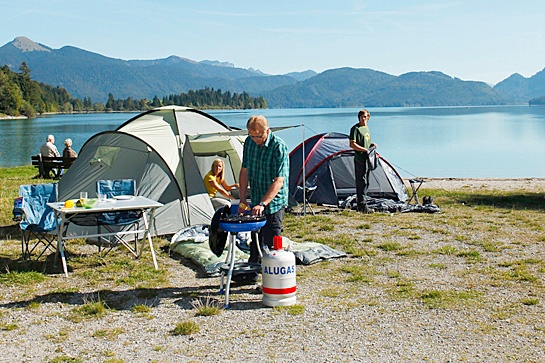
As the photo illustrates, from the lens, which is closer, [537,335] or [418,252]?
[537,335]

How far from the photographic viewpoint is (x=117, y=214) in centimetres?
736

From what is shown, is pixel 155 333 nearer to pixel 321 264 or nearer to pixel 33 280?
pixel 33 280

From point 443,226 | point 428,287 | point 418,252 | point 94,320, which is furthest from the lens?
point 443,226

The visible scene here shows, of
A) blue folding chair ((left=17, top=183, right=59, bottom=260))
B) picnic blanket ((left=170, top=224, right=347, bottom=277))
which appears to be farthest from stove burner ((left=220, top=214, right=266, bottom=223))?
blue folding chair ((left=17, top=183, right=59, bottom=260))

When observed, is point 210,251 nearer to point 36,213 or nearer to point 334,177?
point 36,213

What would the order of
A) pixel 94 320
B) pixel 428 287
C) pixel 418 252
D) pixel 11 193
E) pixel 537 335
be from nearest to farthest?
pixel 537 335
pixel 94 320
pixel 428 287
pixel 418 252
pixel 11 193

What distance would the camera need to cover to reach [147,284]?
20.2 feet

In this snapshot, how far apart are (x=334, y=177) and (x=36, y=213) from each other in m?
5.90

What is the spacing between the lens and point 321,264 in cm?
692

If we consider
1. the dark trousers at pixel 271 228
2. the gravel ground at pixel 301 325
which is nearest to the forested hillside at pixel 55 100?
the gravel ground at pixel 301 325

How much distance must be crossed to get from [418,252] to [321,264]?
1366mm

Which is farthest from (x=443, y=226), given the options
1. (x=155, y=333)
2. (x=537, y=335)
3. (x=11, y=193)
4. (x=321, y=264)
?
(x=11, y=193)

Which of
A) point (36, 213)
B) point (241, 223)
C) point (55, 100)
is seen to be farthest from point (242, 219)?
point (55, 100)

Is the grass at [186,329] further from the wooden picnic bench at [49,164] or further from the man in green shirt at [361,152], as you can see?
the wooden picnic bench at [49,164]
